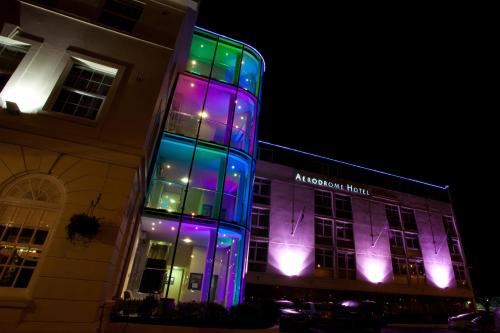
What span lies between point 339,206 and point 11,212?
981 inches

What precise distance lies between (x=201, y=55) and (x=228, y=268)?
11.9 meters

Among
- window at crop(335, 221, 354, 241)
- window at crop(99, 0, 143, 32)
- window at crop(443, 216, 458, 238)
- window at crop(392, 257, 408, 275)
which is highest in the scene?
window at crop(443, 216, 458, 238)

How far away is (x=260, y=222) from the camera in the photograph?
2319cm

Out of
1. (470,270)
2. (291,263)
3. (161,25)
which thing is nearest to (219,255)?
(291,263)

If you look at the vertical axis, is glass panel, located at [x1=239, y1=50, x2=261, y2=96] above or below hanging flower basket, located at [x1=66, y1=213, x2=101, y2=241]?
above

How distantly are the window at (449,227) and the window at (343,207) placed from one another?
1271 cm

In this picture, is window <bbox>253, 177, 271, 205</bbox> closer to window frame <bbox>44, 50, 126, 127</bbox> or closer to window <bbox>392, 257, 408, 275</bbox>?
window <bbox>392, 257, 408, 275</bbox>

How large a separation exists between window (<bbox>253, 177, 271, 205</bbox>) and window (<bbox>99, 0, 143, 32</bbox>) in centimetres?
1651

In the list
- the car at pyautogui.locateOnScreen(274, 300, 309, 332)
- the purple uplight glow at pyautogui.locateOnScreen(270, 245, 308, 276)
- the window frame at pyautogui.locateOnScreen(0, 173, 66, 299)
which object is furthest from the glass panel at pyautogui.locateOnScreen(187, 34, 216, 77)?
the purple uplight glow at pyautogui.locateOnScreen(270, 245, 308, 276)

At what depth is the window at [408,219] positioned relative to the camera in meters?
29.1

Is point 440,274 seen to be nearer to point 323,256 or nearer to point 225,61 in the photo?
point 323,256

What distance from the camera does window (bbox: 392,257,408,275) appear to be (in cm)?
2656

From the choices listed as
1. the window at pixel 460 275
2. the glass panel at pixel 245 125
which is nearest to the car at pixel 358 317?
the glass panel at pixel 245 125

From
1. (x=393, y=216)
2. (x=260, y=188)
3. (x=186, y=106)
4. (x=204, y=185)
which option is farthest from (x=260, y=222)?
(x=393, y=216)
